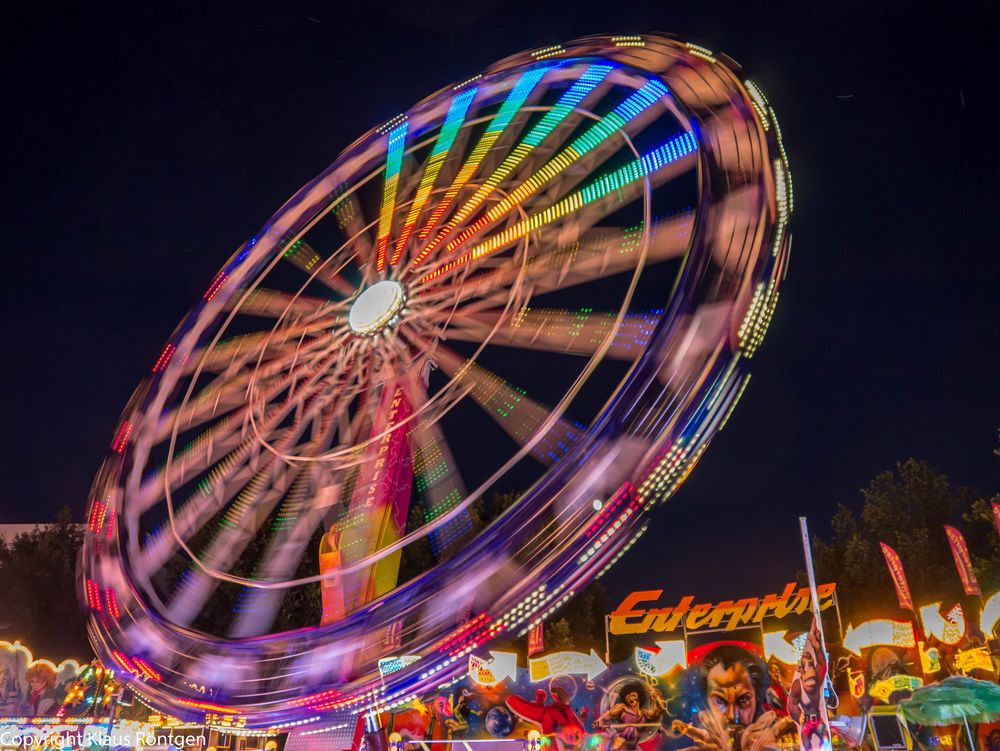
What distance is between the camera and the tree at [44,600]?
98.6 ft

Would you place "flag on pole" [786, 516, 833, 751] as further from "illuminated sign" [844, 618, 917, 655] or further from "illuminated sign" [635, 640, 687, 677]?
"illuminated sign" [844, 618, 917, 655]

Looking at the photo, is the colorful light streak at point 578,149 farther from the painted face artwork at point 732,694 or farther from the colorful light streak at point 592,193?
the painted face artwork at point 732,694

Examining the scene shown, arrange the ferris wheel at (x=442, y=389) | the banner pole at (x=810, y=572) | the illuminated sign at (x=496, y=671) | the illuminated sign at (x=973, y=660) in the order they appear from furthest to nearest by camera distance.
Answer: the illuminated sign at (x=496, y=671), the illuminated sign at (x=973, y=660), the banner pole at (x=810, y=572), the ferris wheel at (x=442, y=389)

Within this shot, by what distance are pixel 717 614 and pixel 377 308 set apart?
66.1 ft

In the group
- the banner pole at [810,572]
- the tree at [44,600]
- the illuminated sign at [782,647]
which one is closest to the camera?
the banner pole at [810,572]

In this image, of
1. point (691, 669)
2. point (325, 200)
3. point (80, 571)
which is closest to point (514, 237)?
point (325, 200)

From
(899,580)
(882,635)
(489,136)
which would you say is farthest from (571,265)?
(899,580)

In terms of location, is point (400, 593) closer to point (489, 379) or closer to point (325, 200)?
point (489, 379)

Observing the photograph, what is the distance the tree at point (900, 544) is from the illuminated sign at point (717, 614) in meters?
6.07

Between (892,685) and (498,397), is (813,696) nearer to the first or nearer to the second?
(498,397)

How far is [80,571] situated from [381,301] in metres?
4.31

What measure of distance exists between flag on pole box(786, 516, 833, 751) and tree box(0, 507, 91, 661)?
91.0 ft

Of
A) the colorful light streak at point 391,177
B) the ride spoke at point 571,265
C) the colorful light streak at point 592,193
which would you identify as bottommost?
the ride spoke at point 571,265

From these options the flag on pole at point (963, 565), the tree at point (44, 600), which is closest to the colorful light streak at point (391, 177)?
the flag on pole at point (963, 565)
